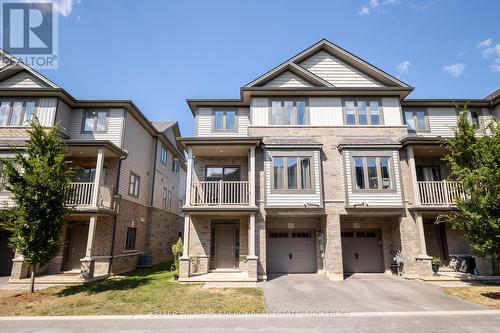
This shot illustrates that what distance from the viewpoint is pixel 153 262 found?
19844mm

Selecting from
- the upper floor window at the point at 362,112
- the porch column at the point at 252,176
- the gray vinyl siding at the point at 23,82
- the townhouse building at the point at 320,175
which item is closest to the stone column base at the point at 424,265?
the townhouse building at the point at 320,175

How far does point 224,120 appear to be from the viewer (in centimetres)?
1664

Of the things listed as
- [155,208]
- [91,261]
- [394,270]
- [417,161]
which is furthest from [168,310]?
[417,161]

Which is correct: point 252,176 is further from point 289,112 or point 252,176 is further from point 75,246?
point 75,246

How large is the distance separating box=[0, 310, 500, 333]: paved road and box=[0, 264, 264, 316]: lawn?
719 millimetres

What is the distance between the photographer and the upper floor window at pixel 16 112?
617 inches

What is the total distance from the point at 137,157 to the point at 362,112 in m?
14.6

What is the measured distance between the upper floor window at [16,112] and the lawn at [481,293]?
2218 centimetres

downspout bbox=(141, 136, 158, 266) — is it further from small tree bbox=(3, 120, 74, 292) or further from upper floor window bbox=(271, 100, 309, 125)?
upper floor window bbox=(271, 100, 309, 125)

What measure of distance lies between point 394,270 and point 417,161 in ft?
21.7

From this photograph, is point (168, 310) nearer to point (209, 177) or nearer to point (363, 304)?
point (363, 304)

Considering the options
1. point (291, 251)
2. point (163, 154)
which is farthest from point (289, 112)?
point (163, 154)

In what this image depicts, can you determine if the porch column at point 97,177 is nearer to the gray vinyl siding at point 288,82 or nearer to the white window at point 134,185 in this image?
the white window at point 134,185

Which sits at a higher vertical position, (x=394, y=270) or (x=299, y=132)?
(x=299, y=132)
